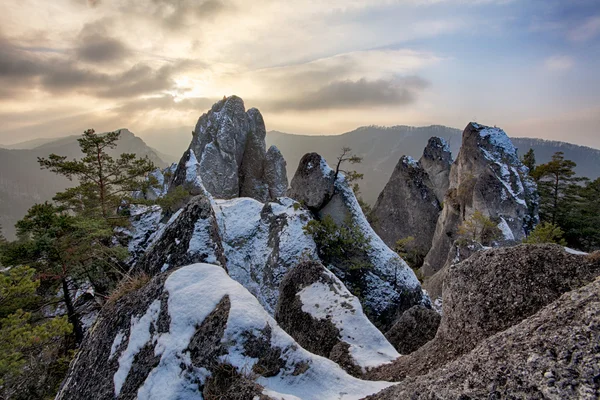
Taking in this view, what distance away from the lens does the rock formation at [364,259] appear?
56.2ft

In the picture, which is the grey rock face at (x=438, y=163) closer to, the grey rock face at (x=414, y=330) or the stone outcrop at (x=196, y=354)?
the grey rock face at (x=414, y=330)

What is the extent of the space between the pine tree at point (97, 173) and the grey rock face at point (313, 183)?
10340 millimetres

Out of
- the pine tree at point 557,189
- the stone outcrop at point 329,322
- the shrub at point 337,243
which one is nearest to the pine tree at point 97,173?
the shrub at point 337,243

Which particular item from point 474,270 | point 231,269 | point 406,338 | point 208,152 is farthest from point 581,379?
point 208,152

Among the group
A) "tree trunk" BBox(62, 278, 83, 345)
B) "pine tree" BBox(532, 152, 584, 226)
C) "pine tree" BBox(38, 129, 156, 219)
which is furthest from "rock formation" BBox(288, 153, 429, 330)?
"pine tree" BBox(532, 152, 584, 226)

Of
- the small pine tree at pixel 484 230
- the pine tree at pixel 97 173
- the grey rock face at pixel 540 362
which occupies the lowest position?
the small pine tree at pixel 484 230

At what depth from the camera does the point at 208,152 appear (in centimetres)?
4994

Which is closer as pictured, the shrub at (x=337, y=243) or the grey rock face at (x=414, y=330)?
the grey rock face at (x=414, y=330)

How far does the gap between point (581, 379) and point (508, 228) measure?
28.9 metres

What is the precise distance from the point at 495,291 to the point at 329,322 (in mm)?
5366

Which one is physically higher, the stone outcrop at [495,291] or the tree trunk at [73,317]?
the stone outcrop at [495,291]

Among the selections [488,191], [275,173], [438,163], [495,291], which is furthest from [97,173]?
[438,163]

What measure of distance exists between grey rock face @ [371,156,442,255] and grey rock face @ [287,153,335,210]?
74.4ft

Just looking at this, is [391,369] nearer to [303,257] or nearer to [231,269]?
[303,257]
